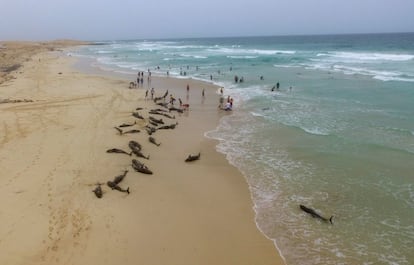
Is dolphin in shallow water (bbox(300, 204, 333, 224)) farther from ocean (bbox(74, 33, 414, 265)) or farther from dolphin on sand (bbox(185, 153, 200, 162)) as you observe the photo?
dolphin on sand (bbox(185, 153, 200, 162))

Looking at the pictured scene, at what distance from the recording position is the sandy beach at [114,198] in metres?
10.9

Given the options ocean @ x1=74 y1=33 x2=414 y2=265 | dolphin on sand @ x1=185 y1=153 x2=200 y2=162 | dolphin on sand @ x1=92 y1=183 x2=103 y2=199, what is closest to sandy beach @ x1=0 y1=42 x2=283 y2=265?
dolphin on sand @ x1=92 y1=183 x2=103 y2=199

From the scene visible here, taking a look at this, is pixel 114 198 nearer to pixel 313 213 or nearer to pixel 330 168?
pixel 313 213

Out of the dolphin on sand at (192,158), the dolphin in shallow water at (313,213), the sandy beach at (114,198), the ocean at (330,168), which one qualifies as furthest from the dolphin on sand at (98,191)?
the dolphin in shallow water at (313,213)

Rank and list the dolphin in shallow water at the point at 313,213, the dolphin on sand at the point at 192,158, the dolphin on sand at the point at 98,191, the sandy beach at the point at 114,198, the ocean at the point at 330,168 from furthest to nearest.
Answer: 1. the dolphin on sand at the point at 192,158
2. the dolphin on sand at the point at 98,191
3. the dolphin in shallow water at the point at 313,213
4. the ocean at the point at 330,168
5. the sandy beach at the point at 114,198

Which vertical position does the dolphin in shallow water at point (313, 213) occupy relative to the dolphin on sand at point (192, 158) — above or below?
below

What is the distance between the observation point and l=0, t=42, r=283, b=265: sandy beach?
35.8ft

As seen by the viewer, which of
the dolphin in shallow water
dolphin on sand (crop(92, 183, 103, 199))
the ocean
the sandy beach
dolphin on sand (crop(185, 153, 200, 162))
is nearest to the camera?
the sandy beach

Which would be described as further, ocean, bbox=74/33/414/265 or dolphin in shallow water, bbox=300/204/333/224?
dolphin in shallow water, bbox=300/204/333/224

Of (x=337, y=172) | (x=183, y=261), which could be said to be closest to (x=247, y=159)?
(x=337, y=172)

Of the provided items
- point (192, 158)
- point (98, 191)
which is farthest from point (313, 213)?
point (98, 191)

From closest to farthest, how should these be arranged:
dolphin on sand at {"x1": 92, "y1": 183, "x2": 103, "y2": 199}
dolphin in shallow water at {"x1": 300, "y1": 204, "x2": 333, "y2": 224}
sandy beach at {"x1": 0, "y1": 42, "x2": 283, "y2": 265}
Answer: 1. sandy beach at {"x1": 0, "y1": 42, "x2": 283, "y2": 265}
2. dolphin in shallow water at {"x1": 300, "y1": 204, "x2": 333, "y2": 224}
3. dolphin on sand at {"x1": 92, "y1": 183, "x2": 103, "y2": 199}

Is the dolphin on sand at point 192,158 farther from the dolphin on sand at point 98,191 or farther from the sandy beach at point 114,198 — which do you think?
the dolphin on sand at point 98,191

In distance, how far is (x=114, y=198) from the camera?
14055mm
